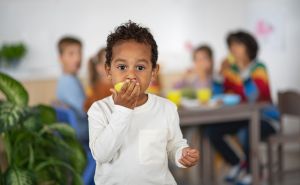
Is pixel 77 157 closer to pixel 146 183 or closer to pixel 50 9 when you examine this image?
pixel 146 183

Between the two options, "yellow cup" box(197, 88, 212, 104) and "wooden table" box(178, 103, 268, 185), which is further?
"yellow cup" box(197, 88, 212, 104)

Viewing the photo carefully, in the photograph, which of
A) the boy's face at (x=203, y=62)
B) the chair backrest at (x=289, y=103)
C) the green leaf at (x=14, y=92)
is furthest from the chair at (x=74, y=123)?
the chair backrest at (x=289, y=103)

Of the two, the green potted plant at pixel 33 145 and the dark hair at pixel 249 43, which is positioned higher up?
the dark hair at pixel 249 43

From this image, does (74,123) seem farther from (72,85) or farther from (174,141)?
(174,141)

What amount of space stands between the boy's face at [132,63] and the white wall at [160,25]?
3770mm

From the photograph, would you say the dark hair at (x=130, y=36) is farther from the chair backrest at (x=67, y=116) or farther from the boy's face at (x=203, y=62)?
the boy's face at (x=203, y=62)

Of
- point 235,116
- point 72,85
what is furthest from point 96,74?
point 235,116

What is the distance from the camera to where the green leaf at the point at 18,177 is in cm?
202

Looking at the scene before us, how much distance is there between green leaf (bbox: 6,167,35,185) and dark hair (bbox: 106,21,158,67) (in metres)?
0.95

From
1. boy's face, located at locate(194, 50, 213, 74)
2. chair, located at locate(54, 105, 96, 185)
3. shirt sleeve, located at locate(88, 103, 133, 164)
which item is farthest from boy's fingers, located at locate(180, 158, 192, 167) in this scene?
boy's face, located at locate(194, 50, 213, 74)

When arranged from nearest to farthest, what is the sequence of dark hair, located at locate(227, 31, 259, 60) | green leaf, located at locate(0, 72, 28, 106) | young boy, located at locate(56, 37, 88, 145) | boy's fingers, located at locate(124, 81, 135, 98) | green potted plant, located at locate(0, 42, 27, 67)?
1. boy's fingers, located at locate(124, 81, 135, 98)
2. green leaf, located at locate(0, 72, 28, 106)
3. young boy, located at locate(56, 37, 88, 145)
4. dark hair, located at locate(227, 31, 259, 60)
5. green potted plant, located at locate(0, 42, 27, 67)

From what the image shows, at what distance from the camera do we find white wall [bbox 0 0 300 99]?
5.22 metres

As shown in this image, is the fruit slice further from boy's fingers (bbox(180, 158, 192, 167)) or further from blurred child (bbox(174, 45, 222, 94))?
blurred child (bbox(174, 45, 222, 94))

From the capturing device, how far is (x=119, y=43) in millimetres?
1219
